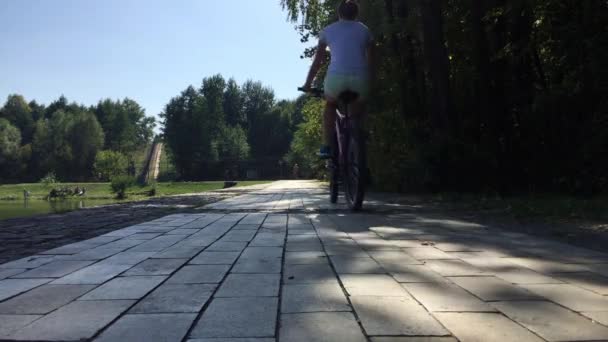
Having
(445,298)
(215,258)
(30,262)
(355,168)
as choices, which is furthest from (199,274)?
(355,168)

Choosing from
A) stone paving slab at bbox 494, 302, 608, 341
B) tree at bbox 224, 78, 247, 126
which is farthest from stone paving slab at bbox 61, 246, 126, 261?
tree at bbox 224, 78, 247, 126

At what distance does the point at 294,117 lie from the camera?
97.8 metres

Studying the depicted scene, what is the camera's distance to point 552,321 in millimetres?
1908

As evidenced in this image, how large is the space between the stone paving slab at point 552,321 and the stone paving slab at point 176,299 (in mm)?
1357

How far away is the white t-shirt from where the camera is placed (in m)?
5.72

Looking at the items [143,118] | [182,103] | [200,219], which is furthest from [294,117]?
[200,219]

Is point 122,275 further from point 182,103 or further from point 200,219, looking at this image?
point 182,103

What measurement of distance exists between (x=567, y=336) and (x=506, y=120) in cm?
997

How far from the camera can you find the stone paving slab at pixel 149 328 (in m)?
1.75

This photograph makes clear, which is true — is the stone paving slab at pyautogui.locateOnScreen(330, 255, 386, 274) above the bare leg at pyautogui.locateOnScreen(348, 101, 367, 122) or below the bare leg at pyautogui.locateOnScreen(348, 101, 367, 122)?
below

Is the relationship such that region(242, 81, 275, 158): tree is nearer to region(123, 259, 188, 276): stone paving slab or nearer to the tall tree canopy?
the tall tree canopy

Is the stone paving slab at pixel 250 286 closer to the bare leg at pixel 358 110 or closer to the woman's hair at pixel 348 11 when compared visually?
the bare leg at pixel 358 110

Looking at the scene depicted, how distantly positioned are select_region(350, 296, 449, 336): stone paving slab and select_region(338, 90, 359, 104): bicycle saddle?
3.86 metres

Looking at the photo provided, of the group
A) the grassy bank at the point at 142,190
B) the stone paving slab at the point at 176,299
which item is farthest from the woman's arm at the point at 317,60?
the grassy bank at the point at 142,190
